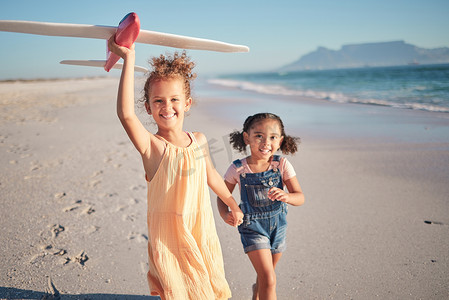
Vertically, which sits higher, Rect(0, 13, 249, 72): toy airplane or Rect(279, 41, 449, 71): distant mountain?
Rect(279, 41, 449, 71): distant mountain

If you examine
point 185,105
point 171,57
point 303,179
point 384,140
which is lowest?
point 303,179

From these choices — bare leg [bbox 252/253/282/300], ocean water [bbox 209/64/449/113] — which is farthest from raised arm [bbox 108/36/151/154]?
ocean water [bbox 209/64/449/113]

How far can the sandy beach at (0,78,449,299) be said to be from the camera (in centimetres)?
240

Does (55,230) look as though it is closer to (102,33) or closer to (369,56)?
(102,33)

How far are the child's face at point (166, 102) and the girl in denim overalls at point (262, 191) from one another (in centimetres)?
62

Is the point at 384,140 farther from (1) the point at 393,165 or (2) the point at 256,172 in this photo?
(2) the point at 256,172

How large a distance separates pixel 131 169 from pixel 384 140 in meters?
4.73

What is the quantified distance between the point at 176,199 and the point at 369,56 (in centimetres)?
14353

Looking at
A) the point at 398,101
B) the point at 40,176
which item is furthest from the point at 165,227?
the point at 398,101

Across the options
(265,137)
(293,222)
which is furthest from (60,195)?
(265,137)

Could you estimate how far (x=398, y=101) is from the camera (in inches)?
457

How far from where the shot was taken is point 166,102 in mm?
1650

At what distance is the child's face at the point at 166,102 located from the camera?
1654 mm

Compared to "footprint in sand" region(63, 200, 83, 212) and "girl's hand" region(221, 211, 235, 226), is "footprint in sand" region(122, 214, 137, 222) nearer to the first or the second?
"footprint in sand" region(63, 200, 83, 212)
